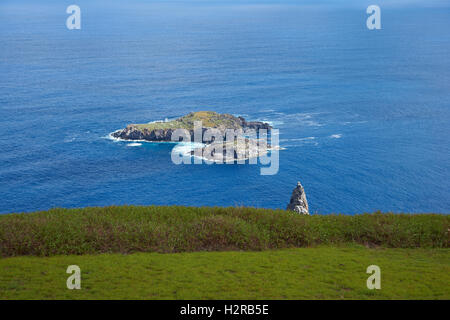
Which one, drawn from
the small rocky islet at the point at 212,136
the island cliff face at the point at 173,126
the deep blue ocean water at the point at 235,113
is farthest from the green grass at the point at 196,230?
→ the island cliff face at the point at 173,126

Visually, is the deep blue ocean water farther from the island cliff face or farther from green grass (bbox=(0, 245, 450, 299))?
green grass (bbox=(0, 245, 450, 299))

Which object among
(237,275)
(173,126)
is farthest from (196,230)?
(173,126)

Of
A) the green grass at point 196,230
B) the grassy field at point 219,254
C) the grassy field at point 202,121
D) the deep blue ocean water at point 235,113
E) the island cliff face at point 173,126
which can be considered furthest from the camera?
the grassy field at point 202,121

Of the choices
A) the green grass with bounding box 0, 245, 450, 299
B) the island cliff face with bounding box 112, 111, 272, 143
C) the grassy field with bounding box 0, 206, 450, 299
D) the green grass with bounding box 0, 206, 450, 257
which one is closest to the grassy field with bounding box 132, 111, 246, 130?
the island cliff face with bounding box 112, 111, 272, 143

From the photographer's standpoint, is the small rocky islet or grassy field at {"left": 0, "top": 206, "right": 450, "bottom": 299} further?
the small rocky islet

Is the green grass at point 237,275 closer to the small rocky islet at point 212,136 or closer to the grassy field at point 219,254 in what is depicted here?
the grassy field at point 219,254

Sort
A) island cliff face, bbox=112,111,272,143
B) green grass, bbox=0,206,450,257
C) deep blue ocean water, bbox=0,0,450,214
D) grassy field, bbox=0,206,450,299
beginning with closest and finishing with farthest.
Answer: grassy field, bbox=0,206,450,299
green grass, bbox=0,206,450,257
deep blue ocean water, bbox=0,0,450,214
island cliff face, bbox=112,111,272,143
